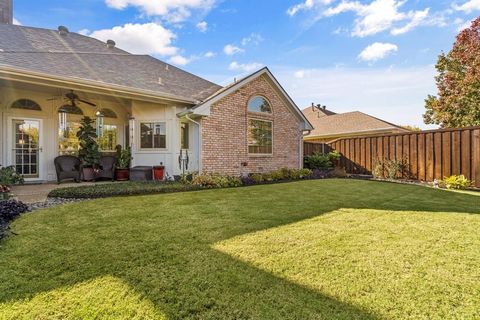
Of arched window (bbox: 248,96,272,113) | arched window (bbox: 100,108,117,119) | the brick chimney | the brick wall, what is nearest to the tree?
the brick wall

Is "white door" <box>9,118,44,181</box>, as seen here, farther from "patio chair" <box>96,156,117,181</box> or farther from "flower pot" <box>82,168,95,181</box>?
"patio chair" <box>96,156,117,181</box>

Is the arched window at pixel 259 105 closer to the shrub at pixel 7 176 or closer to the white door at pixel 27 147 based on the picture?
the white door at pixel 27 147

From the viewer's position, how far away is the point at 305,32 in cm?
1220

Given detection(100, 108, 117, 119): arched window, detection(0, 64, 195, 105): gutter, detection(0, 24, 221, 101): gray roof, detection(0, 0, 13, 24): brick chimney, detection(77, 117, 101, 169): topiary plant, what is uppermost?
detection(0, 0, 13, 24): brick chimney

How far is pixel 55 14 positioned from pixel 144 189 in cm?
959

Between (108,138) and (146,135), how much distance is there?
1978 mm

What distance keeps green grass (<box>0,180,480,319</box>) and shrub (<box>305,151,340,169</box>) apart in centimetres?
861

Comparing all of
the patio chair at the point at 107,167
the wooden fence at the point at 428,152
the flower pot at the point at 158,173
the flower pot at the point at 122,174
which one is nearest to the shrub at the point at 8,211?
the flower pot at the point at 158,173

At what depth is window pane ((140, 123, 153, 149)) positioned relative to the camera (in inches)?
372

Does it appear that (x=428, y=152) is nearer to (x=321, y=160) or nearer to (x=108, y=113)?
(x=321, y=160)

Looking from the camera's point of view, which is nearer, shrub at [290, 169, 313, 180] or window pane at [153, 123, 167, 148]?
window pane at [153, 123, 167, 148]

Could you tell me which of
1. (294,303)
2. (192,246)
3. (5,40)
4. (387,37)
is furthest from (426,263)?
(387,37)

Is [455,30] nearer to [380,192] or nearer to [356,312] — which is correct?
[380,192]

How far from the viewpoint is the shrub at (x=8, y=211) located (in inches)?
145
